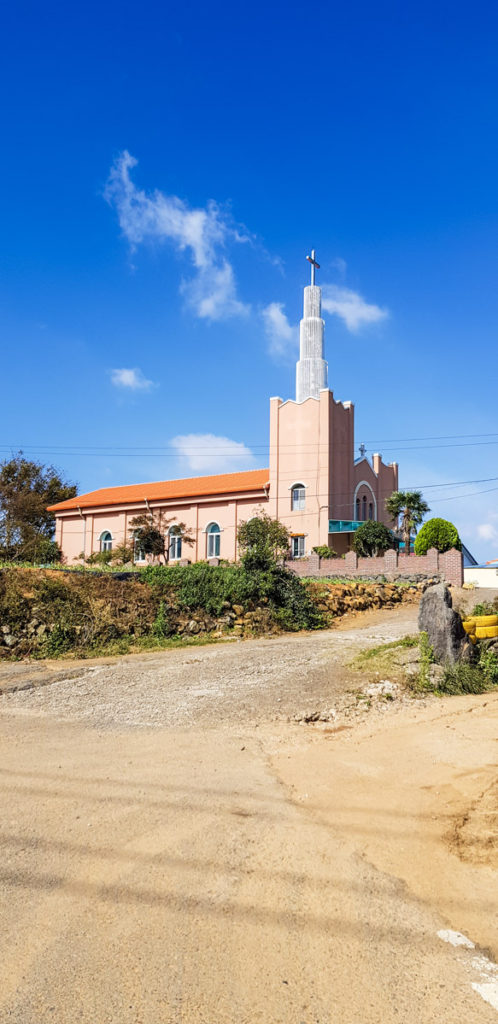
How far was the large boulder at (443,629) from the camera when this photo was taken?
876 centimetres

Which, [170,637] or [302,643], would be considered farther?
[170,637]

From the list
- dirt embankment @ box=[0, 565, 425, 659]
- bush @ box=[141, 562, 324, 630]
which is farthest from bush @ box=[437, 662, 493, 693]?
bush @ box=[141, 562, 324, 630]

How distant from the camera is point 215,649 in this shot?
40.7ft

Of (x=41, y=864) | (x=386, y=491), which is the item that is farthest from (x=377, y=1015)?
(x=386, y=491)

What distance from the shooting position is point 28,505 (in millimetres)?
46125

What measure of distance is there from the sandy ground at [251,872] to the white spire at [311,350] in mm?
36140

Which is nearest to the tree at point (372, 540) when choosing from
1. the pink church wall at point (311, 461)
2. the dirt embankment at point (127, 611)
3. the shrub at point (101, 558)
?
the pink church wall at point (311, 461)

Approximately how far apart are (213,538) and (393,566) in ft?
46.2

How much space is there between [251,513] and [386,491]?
11903mm

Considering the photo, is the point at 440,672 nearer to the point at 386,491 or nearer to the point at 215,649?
the point at 215,649

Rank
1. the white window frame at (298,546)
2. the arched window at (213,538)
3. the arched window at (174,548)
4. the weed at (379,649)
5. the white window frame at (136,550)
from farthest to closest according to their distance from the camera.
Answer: the arched window at (174,548)
the arched window at (213,538)
the white window frame at (298,546)
the white window frame at (136,550)
the weed at (379,649)

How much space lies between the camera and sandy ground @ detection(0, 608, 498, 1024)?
2.48 meters

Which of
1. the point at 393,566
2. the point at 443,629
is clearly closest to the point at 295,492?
the point at 393,566

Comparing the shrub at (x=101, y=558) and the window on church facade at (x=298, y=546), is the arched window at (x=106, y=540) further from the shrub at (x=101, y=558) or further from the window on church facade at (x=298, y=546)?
the window on church facade at (x=298, y=546)
